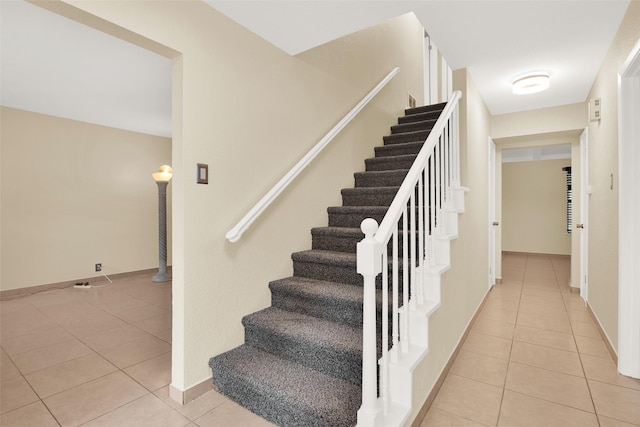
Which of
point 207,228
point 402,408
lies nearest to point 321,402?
point 402,408

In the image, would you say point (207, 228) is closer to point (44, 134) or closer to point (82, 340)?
point (82, 340)

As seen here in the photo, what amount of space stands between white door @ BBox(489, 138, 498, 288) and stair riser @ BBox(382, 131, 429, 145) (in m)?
1.32

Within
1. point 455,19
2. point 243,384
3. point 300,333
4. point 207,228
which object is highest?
point 455,19

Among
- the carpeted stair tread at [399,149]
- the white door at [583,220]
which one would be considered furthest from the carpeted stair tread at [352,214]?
the white door at [583,220]

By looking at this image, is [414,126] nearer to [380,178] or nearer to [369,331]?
[380,178]

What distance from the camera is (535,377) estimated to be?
6.91 feet

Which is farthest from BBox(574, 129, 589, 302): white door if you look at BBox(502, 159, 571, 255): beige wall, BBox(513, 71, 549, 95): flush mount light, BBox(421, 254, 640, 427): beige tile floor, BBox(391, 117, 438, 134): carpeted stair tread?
BBox(502, 159, 571, 255): beige wall

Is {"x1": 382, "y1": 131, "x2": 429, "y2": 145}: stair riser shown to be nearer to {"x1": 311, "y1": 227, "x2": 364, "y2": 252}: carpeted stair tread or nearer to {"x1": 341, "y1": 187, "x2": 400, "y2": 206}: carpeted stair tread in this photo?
{"x1": 341, "y1": 187, "x2": 400, "y2": 206}: carpeted stair tread

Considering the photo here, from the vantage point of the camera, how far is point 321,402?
4.70 feet

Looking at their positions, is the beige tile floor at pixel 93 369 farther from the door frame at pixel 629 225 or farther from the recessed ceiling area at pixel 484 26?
the door frame at pixel 629 225

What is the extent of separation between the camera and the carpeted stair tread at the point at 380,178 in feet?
9.87

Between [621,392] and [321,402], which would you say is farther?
[621,392]

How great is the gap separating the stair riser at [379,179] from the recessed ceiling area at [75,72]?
209cm

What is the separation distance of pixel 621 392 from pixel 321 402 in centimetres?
195
